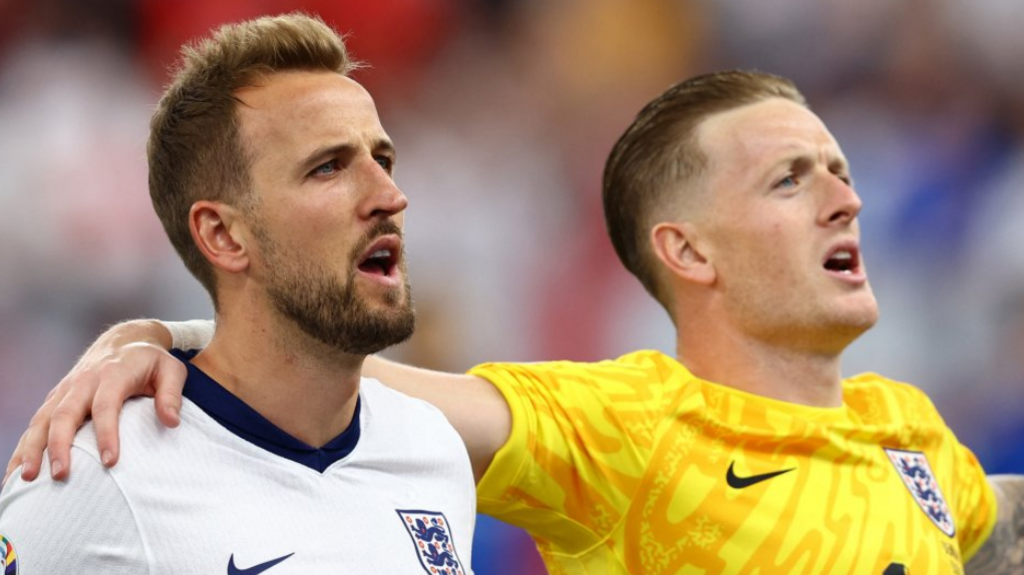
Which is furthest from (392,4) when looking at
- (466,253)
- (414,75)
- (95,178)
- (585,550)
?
(585,550)

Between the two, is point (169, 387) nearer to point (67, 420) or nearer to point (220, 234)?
point (67, 420)

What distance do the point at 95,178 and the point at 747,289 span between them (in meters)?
3.53

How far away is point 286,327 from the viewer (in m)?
2.54

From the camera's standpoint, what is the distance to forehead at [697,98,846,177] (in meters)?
3.59

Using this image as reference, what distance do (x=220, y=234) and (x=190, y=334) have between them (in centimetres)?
39

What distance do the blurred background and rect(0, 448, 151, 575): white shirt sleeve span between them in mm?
3522

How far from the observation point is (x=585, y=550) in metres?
3.27

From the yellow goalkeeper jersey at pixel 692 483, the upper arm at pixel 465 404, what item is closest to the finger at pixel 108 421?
the upper arm at pixel 465 404

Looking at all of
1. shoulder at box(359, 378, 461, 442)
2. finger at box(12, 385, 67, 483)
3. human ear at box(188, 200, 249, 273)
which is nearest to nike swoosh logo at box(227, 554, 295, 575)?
finger at box(12, 385, 67, 483)

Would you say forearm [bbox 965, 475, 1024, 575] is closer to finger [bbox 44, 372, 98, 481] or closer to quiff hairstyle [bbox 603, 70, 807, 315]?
quiff hairstyle [bbox 603, 70, 807, 315]

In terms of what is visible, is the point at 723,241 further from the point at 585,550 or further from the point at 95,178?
the point at 95,178

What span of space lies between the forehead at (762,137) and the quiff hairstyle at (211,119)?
1.35 m

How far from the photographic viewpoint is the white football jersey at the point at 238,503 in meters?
2.17

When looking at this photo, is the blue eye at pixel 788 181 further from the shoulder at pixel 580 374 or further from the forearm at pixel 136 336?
the forearm at pixel 136 336
